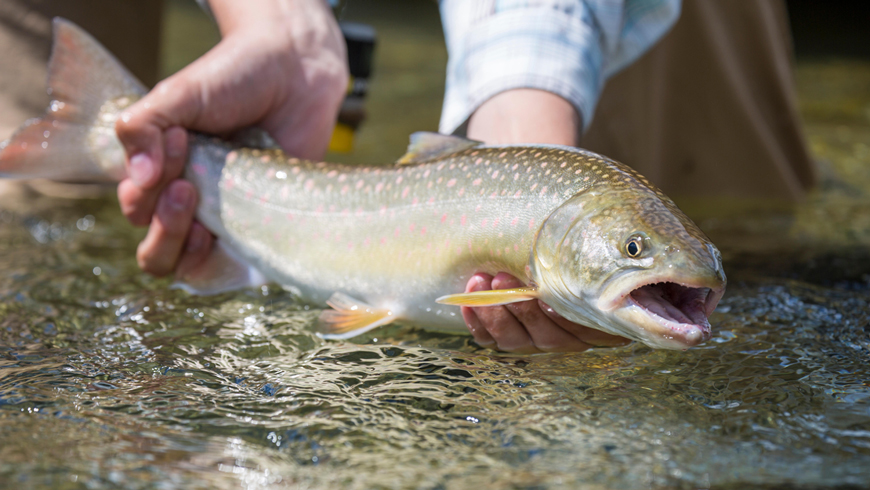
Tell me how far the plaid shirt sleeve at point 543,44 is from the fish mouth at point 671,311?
124 centimetres

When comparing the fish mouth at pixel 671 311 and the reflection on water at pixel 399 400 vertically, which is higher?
the fish mouth at pixel 671 311

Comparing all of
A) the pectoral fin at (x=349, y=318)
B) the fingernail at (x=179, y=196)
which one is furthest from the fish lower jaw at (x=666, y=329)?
the fingernail at (x=179, y=196)

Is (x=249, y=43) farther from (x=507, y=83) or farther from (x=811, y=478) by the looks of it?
(x=811, y=478)

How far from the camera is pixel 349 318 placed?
7.83 ft

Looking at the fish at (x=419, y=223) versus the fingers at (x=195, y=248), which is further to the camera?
the fingers at (x=195, y=248)

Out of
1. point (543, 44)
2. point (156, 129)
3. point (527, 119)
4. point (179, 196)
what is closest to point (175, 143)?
point (156, 129)

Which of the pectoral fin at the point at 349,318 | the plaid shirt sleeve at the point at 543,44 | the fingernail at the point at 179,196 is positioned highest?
the plaid shirt sleeve at the point at 543,44

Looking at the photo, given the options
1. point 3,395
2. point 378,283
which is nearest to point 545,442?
point 378,283

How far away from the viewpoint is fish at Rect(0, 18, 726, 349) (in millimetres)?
1840

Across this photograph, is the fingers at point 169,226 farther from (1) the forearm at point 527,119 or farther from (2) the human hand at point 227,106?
(1) the forearm at point 527,119

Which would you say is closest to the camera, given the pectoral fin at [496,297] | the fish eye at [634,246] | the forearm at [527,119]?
the fish eye at [634,246]

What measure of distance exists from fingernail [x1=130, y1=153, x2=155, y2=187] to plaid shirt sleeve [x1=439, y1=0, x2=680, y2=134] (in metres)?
1.26

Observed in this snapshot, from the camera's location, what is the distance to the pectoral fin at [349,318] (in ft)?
7.64

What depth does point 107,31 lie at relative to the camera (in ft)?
14.3
